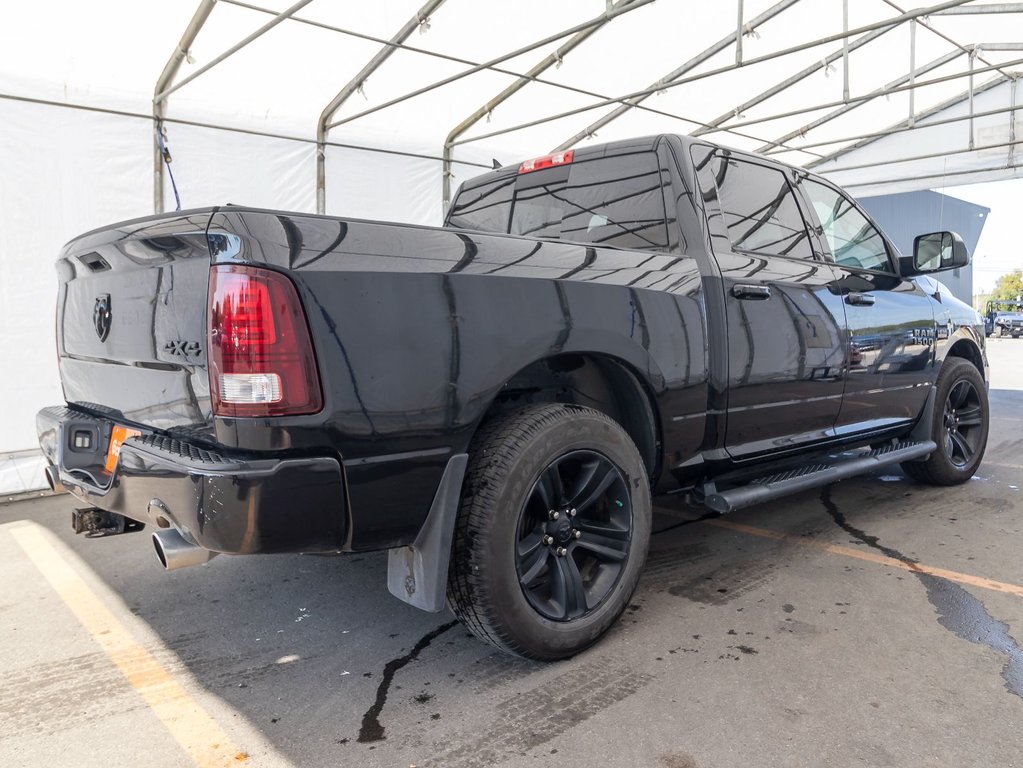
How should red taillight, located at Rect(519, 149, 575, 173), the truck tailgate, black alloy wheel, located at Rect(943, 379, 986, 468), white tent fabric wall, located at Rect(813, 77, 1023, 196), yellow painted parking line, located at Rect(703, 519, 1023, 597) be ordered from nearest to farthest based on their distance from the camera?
the truck tailgate, yellow painted parking line, located at Rect(703, 519, 1023, 597), red taillight, located at Rect(519, 149, 575, 173), black alloy wheel, located at Rect(943, 379, 986, 468), white tent fabric wall, located at Rect(813, 77, 1023, 196)

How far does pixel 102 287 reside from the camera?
2.37 meters

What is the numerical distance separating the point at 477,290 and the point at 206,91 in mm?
5724

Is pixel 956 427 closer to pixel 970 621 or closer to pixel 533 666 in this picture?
pixel 970 621

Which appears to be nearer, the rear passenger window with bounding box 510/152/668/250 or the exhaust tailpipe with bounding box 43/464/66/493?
the exhaust tailpipe with bounding box 43/464/66/493

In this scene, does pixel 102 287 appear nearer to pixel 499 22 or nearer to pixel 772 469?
pixel 772 469

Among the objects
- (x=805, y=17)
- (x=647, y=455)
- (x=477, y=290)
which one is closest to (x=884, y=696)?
(x=647, y=455)

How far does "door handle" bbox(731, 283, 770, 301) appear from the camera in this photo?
2949 millimetres

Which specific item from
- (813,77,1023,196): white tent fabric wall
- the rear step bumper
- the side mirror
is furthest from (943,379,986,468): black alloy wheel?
(813,77,1023,196): white tent fabric wall

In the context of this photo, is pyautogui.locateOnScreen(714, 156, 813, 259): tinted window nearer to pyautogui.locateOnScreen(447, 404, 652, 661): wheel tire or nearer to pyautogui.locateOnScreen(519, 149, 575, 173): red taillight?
pyautogui.locateOnScreen(519, 149, 575, 173): red taillight

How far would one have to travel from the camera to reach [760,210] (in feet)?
11.0

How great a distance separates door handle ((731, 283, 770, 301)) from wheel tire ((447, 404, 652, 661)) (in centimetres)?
85

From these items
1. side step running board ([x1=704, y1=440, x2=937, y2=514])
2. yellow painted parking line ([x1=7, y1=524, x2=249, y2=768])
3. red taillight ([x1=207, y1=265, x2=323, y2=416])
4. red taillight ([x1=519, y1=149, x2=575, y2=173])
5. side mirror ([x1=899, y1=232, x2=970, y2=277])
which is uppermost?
red taillight ([x1=519, y1=149, x2=575, y2=173])

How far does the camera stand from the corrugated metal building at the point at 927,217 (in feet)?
55.4

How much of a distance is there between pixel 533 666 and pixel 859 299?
2.46 m
